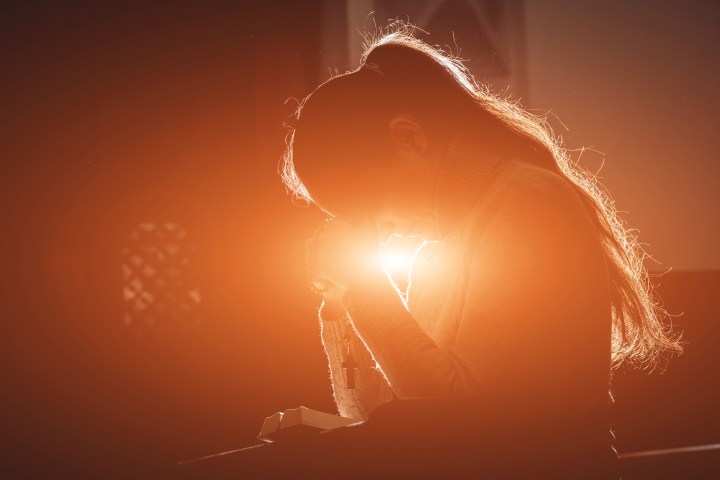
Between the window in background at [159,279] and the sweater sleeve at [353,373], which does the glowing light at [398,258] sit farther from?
the window in background at [159,279]

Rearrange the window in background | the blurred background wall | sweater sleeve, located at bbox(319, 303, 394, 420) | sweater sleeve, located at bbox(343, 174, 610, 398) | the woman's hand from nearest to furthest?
sweater sleeve, located at bbox(343, 174, 610, 398), the woman's hand, sweater sleeve, located at bbox(319, 303, 394, 420), the blurred background wall, the window in background

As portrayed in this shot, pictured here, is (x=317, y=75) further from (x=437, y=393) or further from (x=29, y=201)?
(x=437, y=393)

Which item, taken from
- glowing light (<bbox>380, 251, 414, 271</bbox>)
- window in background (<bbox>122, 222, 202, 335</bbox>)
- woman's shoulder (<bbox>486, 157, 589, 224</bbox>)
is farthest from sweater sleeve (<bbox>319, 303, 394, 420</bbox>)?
window in background (<bbox>122, 222, 202, 335</bbox>)

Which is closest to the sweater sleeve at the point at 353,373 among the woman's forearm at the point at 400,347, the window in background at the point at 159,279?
the woman's forearm at the point at 400,347

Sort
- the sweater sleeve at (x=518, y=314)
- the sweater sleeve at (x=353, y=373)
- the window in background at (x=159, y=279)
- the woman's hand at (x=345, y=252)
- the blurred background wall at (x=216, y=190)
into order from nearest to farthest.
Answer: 1. the sweater sleeve at (x=518, y=314)
2. the woman's hand at (x=345, y=252)
3. the sweater sleeve at (x=353, y=373)
4. the blurred background wall at (x=216, y=190)
5. the window in background at (x=159, y=279)

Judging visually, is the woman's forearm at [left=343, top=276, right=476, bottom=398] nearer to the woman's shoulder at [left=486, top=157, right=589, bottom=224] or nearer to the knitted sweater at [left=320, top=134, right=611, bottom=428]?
the knitted sweater at [left=320, top=134, right=611, bottom=428]

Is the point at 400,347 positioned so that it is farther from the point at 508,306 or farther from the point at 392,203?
the point at 392,203

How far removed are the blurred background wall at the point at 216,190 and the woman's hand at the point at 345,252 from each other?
174 cm

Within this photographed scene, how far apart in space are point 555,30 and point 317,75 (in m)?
1.13

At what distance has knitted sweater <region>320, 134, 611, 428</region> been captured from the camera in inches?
39.7

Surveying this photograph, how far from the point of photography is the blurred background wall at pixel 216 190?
2.87 metres

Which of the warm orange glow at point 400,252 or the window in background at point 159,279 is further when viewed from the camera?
the window in background at point 159,279

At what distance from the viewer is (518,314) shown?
101 centimetres

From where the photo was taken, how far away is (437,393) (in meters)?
1.01
